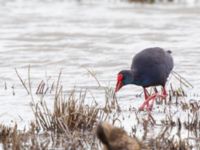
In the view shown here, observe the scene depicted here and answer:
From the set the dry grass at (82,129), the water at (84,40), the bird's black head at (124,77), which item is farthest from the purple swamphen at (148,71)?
the dry grass at (82,129)

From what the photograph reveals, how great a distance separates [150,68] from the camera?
28.4 ft

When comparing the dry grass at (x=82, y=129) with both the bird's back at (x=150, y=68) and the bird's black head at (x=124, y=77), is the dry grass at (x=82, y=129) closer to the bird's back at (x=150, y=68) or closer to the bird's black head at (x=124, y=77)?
the bird's black head at (x=124, y=77)

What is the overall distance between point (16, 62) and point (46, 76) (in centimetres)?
140

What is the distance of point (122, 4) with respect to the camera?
19969 millimetres

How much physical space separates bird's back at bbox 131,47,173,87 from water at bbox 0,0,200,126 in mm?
467

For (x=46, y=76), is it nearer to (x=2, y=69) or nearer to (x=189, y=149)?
(x=2, y=69)

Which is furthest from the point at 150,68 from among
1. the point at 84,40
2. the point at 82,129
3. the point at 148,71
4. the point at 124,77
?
the point at 84,40

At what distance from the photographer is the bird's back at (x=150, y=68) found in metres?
8.62

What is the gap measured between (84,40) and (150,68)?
18.8 feet

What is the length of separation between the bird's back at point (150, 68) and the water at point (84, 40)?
47cm

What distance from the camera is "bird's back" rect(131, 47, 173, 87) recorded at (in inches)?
340

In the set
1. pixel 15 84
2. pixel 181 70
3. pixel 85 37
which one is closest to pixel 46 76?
pixel 15 84

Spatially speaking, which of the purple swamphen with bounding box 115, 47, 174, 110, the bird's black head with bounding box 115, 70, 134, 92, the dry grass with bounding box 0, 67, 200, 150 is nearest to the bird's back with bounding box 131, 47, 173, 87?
the purple swamphen with bounding box 115, 47, 174, 110

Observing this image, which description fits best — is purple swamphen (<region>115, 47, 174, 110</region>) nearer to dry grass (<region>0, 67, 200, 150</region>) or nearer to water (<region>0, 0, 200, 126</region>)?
water (<region>0, 0, 200, 126</region>)
